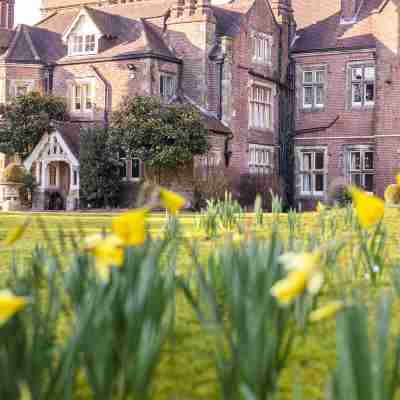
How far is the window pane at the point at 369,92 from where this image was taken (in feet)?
98.1

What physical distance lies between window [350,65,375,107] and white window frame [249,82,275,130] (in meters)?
3.18

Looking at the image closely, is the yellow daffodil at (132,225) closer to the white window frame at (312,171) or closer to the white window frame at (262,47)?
the white window frame at (312,171)

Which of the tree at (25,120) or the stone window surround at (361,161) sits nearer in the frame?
the tree at (25,120)

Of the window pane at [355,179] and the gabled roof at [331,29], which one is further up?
the gabled roof at [331,29]

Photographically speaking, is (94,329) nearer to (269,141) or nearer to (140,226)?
(140,226)

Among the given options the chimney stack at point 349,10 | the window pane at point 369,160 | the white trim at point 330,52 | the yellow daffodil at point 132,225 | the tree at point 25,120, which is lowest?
the yellow daffodil at point 132,225

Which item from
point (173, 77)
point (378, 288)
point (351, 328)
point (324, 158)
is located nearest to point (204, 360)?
point (351, 328)

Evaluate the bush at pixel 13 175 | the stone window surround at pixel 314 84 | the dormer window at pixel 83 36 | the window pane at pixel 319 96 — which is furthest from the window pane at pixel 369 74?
the bush at pixel 13 175

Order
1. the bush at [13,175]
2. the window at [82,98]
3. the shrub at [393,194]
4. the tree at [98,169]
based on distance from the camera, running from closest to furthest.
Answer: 1. the shrub at [393,194]
2. the tree at [98,169]
3. the bush at [13,175]
4. the window at [82,98]

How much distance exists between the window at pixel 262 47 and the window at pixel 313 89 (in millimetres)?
1662

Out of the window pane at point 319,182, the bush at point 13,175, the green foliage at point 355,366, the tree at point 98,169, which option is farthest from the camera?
the window pane at point 319,182

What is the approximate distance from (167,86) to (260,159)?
480 centimetres

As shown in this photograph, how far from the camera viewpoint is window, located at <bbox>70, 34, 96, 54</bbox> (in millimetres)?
29453

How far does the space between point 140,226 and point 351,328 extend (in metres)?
0.79
